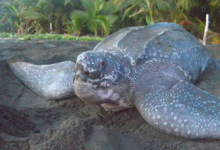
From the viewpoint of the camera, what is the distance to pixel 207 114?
1438mm

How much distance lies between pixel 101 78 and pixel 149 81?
13.0 inches

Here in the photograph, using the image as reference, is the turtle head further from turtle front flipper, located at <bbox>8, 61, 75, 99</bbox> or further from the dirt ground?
turtle front flipper, located at <bbox>8, 61, 75, 99</bbox>

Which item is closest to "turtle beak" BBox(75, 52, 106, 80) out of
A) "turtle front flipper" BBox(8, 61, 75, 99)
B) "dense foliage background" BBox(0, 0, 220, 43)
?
"turtle front flipper" BBox(8, 61, 75, 99)

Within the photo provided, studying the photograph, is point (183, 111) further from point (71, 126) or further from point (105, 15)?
point (105, 15)

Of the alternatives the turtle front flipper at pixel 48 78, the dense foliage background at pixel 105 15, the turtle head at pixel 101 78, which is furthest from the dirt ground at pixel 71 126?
the dense foliage background at pixel 105 15

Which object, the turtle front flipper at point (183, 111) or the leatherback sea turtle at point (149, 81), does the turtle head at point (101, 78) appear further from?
the turtle front flipper at point (183, 111)

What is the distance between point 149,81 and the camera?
5.64 ft

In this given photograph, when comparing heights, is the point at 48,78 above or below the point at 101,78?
below

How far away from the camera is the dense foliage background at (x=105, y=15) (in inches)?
372

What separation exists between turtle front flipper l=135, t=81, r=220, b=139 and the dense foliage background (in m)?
5.77

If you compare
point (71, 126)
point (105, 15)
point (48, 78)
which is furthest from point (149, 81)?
point (105, 15)

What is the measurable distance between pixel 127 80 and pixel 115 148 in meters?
0.53

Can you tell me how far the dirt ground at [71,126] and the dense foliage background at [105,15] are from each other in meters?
5.70

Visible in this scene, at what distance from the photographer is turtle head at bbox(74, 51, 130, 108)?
155 centimetres
